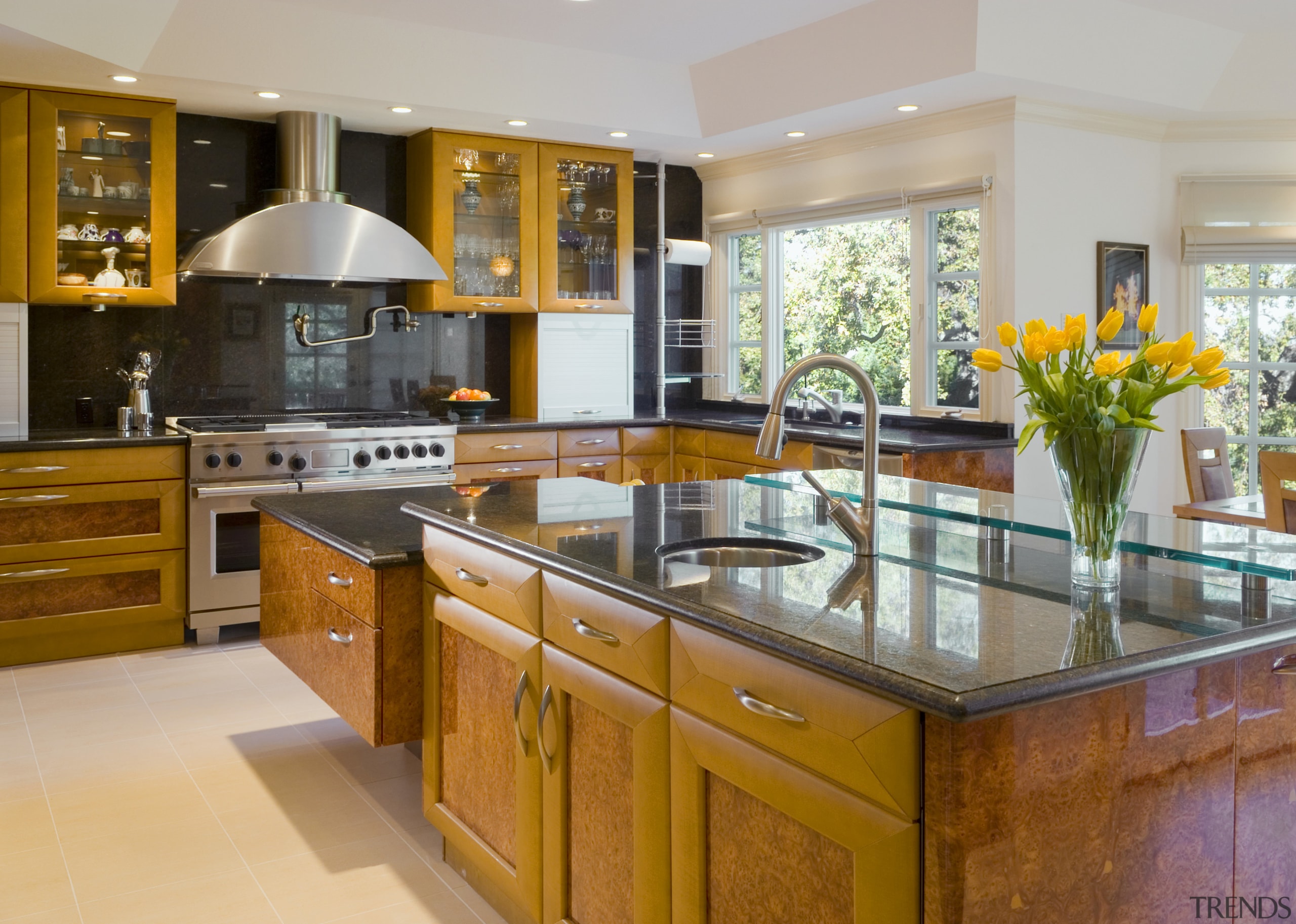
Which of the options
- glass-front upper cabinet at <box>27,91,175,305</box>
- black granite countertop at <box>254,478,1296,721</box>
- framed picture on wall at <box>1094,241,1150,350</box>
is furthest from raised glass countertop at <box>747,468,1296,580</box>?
glass-front upper cabinet at <box>27,91,175,305</box>

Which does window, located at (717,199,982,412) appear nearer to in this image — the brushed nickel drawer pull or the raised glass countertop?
the raised glass countertop

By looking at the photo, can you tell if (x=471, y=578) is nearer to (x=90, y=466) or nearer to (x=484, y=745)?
(x=484, y=745)

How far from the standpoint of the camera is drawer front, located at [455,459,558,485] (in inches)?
210

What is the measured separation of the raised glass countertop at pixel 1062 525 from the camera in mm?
1710

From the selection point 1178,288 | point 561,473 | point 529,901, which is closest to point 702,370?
point 561,473

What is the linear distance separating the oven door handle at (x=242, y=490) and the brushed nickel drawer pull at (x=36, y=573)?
578 millimetres

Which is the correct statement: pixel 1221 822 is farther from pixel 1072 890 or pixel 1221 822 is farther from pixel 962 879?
pixel 962 879

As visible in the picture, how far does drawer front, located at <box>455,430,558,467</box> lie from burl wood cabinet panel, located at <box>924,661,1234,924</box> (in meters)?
4.12

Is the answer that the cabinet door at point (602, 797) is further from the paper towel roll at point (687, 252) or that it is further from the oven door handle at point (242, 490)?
the paper towel roll at point (687, 252)

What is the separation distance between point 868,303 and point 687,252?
1043 millimetres

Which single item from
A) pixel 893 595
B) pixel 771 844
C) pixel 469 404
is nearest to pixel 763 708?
pixel 771 844

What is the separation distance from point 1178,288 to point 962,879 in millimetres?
4855

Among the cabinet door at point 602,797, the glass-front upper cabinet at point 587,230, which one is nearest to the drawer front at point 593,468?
the glass-front upper cabinet at point 587,230

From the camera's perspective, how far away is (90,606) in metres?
4.53
